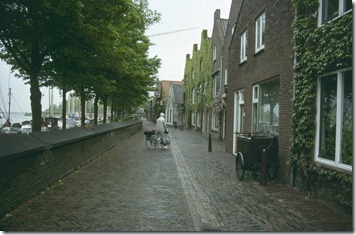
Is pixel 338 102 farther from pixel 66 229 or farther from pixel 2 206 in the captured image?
pixel 2 206

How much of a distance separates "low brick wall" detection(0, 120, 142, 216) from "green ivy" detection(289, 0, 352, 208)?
5723mm

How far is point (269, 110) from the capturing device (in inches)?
407

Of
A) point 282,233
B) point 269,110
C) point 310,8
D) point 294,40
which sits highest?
point 310,8

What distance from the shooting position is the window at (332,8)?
242 inches

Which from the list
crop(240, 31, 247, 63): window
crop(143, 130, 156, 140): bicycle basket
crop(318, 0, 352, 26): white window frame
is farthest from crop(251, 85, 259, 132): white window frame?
crop(143, 130, 156, 140): bicycle basket

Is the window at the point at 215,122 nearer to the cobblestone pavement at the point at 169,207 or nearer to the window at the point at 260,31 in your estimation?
the window at the point at 260,31

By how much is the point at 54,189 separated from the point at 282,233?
16.3 ft

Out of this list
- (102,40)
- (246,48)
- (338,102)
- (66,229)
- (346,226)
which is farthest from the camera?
(246,48)

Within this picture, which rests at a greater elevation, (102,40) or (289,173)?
(102,40)

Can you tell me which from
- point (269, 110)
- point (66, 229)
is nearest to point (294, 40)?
point (269, 110)

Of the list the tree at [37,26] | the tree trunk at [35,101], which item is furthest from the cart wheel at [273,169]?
the tree trunk at [35,101]

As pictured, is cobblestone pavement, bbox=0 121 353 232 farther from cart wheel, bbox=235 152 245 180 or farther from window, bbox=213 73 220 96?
window, bbox=213 73 220 96

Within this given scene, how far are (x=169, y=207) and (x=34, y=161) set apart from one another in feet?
9.54

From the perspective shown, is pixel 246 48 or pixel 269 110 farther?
pixel 246 48
